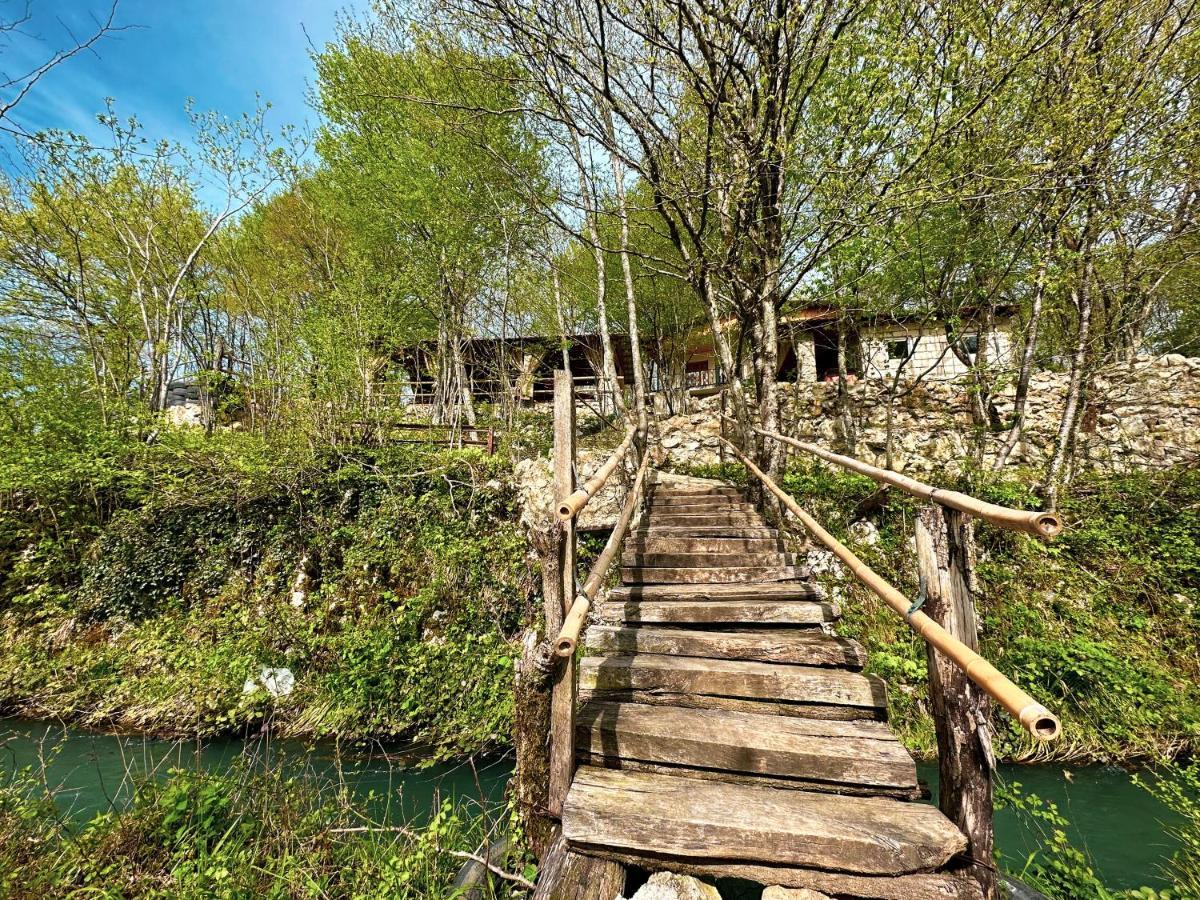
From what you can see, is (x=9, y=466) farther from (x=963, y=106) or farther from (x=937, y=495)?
(x=963, y=106)

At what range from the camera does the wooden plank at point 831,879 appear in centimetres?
142

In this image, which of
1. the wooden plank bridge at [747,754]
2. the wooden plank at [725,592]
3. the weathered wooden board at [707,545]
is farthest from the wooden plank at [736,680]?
the weathered wooden board at [707,545]

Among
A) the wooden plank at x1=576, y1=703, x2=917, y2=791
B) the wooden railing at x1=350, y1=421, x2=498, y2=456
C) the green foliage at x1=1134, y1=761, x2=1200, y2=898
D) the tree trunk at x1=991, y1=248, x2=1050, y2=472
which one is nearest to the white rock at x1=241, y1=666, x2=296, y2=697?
the wooden railing at x1=350, y1=421, x2=498, y2=456

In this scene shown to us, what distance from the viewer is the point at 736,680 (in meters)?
2.46

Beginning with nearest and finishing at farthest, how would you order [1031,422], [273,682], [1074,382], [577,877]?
[577,877] → [273,682] → [1074,382] → [1031,422]

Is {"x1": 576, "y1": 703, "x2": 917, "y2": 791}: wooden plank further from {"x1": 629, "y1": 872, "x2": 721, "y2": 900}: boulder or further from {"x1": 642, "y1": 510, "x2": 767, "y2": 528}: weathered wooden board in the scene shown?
{"x1": 642, "y1": 510, "x2": 767, "y2": 528}: weathered wooden board

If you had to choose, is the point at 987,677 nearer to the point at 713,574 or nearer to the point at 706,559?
the point at 713,574

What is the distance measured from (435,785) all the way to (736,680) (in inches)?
174

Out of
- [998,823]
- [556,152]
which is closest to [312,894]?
[998,823]

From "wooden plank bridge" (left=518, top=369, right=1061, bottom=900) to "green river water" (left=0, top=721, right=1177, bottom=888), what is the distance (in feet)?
5.03

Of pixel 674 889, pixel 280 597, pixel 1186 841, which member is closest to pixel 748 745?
pixel 674 889

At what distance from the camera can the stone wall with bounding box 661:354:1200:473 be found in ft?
24.1

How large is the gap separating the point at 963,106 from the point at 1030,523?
595 centimetres

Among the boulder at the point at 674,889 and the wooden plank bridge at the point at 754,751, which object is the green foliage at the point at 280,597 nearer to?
the wooden plank bridge at the point at 754,751
